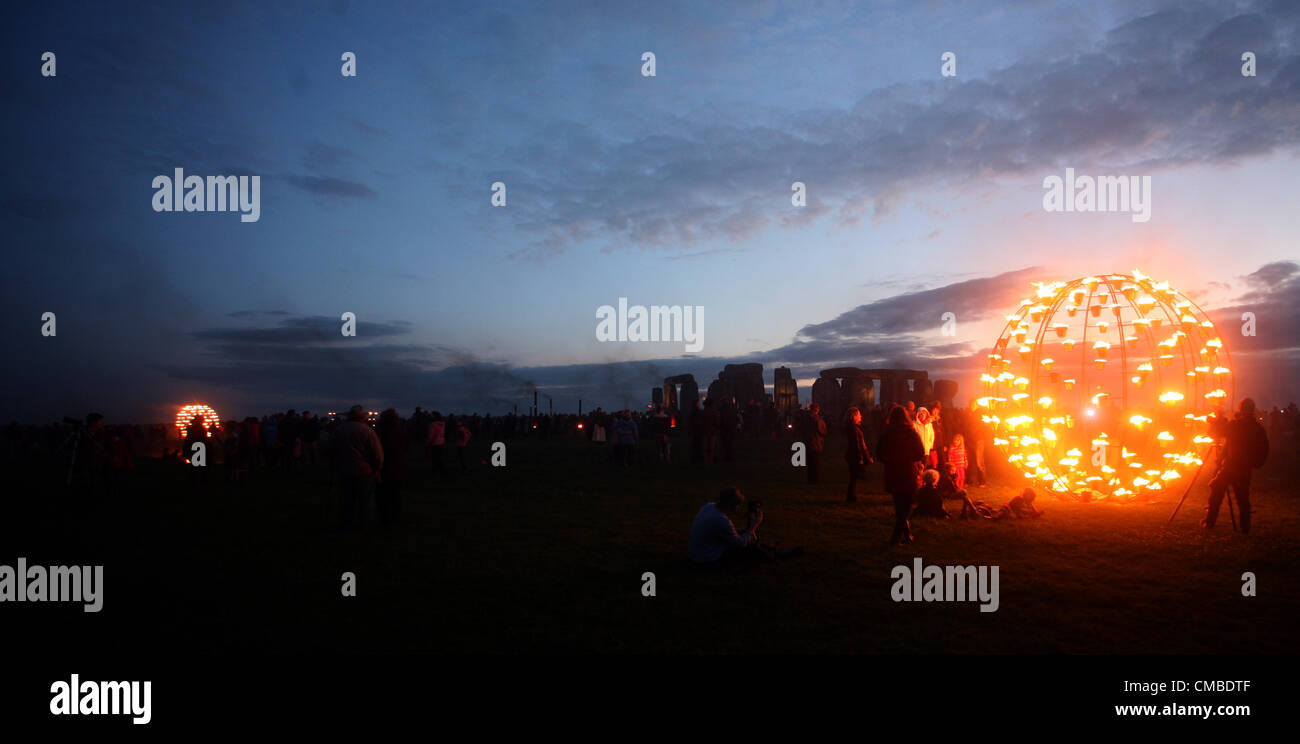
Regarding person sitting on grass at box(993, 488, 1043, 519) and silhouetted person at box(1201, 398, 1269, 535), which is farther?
A: person sitting on grass at box(993, 488, 1043, 519)

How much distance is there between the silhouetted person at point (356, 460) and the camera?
11477 millimetres

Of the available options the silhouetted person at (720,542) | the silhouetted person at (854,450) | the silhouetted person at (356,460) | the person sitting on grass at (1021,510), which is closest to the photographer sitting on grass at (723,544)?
the silhouetted person at (720,542)

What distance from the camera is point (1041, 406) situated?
14.5m

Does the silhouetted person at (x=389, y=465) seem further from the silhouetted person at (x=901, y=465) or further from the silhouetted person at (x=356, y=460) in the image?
the silhouetted person at (x=901, y=465)

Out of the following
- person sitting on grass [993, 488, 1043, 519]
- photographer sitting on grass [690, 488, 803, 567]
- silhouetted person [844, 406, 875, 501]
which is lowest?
person sitting on grass [993, 488, 1043, 519]

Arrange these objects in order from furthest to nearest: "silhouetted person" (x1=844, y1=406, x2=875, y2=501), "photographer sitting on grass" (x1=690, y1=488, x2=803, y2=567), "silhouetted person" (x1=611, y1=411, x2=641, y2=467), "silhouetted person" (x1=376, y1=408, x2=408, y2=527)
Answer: "silhouetted person" (x1=611, y1=411, x2=641, y2=467) < "silhouetted person" (x1=844, y1=406, x2=875, y2=501) < "silhouetted person" (x1=376, y1=408, x2=408, y2=527) < "photographer sitting on grass" (x1=690, y1=488, x2=803, y2=567)

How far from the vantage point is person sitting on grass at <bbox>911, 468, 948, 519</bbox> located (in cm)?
1281

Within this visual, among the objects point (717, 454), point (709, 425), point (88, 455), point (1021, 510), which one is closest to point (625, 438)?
point (709, 425)

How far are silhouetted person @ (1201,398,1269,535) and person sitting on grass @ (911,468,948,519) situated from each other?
387cm

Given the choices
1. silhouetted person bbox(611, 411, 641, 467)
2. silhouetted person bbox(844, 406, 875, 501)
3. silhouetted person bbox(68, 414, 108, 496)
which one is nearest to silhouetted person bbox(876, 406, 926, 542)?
silhouetted person bbox(844, 406, 875, 501)

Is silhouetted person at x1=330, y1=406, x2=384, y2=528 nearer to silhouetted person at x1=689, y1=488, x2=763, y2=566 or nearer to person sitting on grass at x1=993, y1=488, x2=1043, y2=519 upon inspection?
silhouetted person at x1=689, y1=488, x2=763, y2=566

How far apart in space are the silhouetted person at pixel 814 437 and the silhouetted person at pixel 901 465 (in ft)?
20.4
